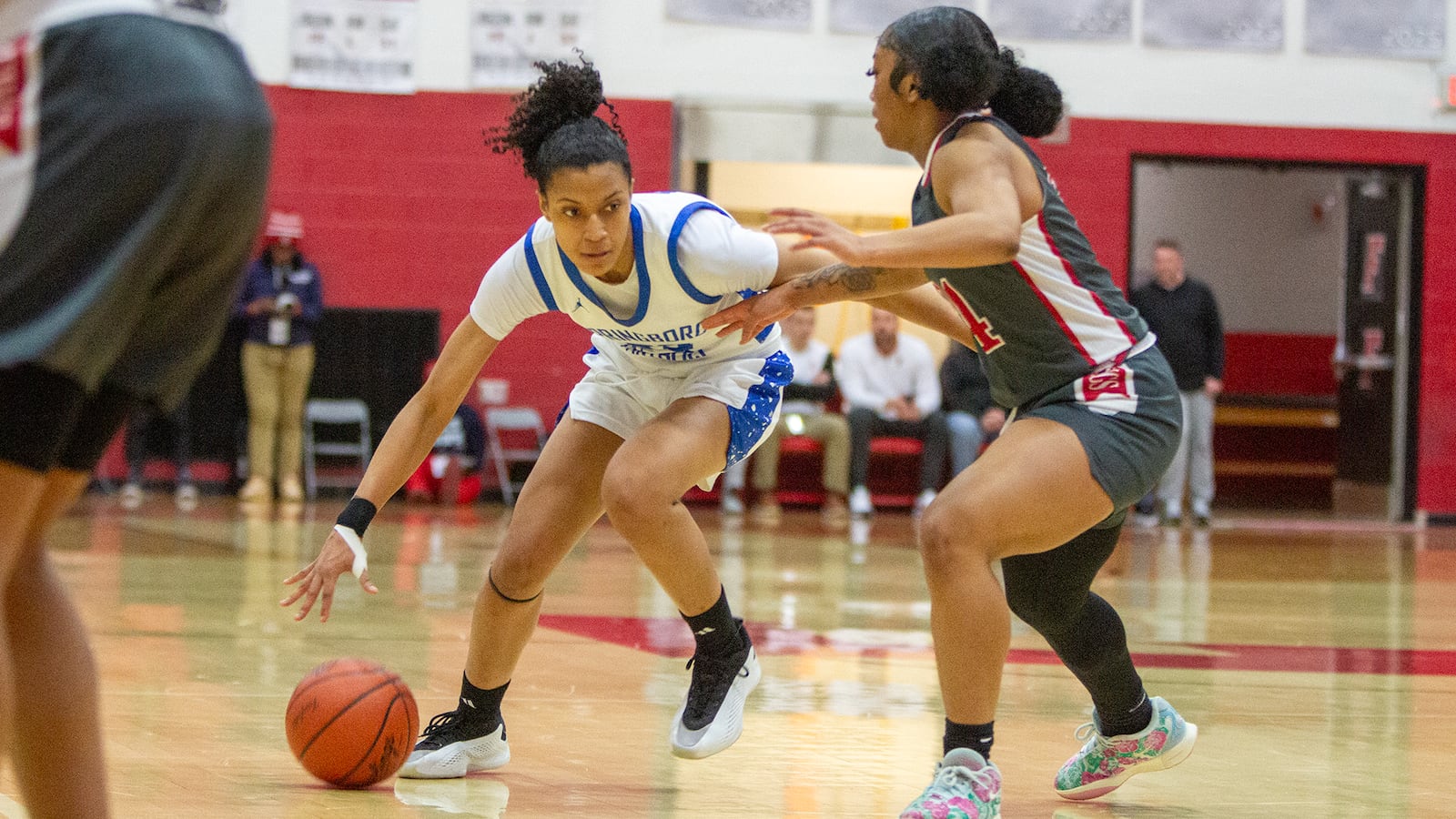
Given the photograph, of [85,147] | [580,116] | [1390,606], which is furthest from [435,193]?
[85,147]

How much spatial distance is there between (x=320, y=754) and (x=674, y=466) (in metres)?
0.94

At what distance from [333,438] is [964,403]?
4.85 m

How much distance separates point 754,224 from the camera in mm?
14180

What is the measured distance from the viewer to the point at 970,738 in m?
2.98

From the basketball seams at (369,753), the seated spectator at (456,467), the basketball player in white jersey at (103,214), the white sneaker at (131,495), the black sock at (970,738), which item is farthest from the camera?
the seated spectator at (456,467)

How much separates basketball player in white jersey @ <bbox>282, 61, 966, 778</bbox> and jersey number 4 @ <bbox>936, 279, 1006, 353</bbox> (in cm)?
28

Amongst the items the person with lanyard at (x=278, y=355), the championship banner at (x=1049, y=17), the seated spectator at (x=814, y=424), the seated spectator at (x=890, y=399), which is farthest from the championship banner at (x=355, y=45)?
the championship banner at (x=1049, y=17)

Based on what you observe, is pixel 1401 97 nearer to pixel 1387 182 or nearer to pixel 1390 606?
pixel 1387 182

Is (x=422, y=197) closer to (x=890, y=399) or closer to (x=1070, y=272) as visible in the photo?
(x=890, y=399)

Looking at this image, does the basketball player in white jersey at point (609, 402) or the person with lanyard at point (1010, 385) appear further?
the basketball player in white jersey at point (609, 402)

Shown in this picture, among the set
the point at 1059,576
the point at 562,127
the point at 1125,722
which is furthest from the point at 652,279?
the point at 1125,722

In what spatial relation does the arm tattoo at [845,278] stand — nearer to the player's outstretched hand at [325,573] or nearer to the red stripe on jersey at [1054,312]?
the red stripe on jersey at [1054,312]

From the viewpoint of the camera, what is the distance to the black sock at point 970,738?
298 centimetres

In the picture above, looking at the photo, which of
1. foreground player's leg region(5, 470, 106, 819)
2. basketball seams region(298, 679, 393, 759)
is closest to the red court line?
basketball seams region(298, 679, 393, 759)
